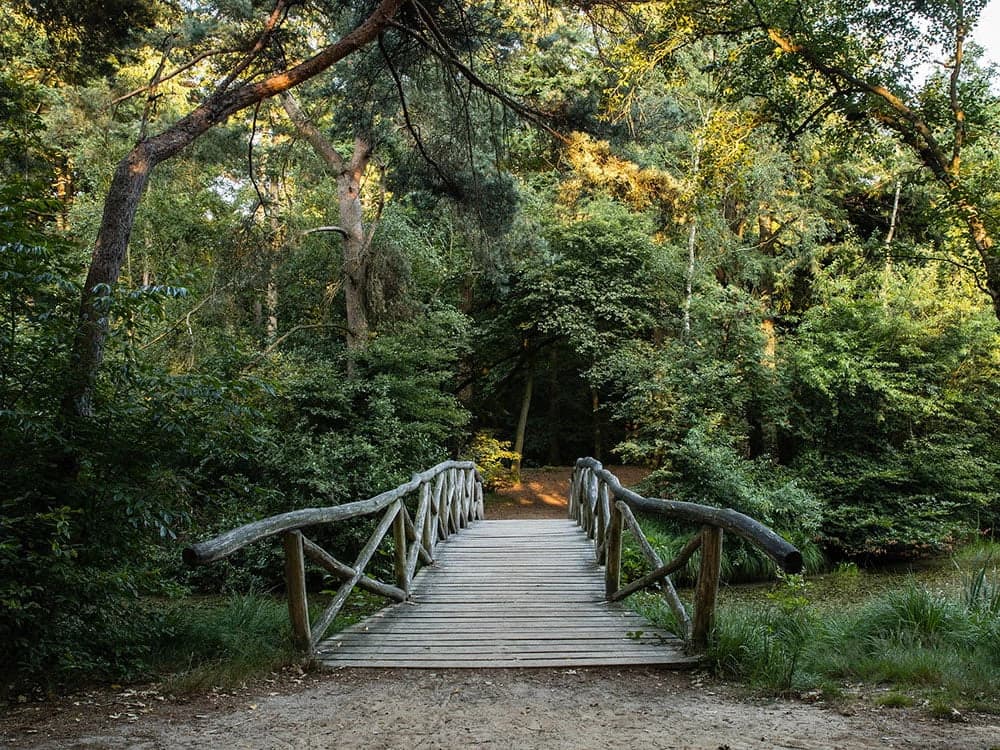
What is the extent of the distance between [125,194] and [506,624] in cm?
421

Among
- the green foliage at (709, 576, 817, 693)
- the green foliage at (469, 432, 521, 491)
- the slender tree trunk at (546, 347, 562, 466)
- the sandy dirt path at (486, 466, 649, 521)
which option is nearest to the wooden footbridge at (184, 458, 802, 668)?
the green foliage at (709, 576, 817, 693)

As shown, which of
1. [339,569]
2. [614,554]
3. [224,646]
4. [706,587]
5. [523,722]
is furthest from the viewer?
[614,554]

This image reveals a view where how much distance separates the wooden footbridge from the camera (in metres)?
4.38

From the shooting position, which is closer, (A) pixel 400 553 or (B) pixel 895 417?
(A) pixel 400 553

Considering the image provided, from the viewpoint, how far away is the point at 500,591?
21.0 feet

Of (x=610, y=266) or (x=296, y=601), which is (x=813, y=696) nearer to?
(x=296, y=601)

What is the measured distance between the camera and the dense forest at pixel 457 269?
14.1 feet

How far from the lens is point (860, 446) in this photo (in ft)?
44.7

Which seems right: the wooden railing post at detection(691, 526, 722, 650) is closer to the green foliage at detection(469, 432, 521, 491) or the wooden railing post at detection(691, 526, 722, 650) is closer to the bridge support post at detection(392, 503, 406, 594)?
the bridge support post at detection(392, 503, 406, 594)

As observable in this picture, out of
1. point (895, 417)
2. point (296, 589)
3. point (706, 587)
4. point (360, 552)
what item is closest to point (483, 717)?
point (296, 589)

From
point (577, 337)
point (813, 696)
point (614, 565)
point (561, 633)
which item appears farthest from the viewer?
point (577, 337)

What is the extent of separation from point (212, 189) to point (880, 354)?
52.0ft

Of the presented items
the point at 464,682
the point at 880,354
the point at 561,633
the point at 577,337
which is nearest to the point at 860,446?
the point at 880,354

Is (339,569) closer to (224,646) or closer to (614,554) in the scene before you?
(224,646)
